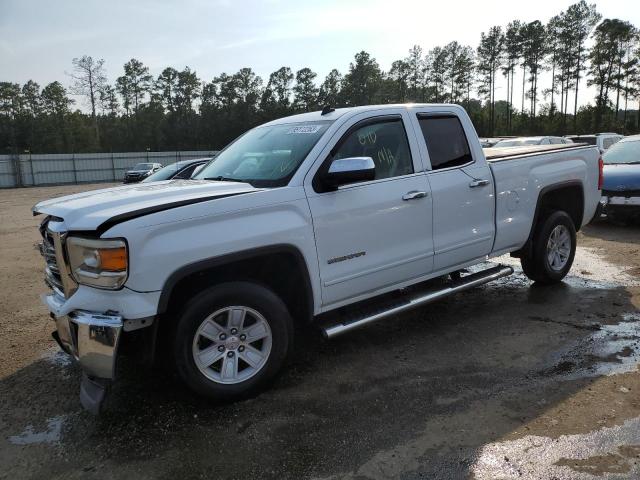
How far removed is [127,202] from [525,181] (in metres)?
4.00

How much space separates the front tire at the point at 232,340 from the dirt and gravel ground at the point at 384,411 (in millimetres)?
191

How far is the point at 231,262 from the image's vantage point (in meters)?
3.35

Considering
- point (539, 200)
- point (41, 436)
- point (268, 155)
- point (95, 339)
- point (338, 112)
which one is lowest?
point (41, 436)

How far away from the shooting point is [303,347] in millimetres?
4598

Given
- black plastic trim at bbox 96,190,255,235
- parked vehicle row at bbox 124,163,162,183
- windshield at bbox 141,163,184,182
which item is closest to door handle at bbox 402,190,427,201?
black plastic trim at bbox 96,190,255,235

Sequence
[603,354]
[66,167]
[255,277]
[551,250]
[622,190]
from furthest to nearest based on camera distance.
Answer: [66,167]
[622,190]
[551,250]
[603,354]
[255,277]

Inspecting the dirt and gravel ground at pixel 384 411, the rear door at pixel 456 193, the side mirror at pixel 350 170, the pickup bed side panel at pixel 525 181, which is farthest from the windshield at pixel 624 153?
the side mirror at pixel 350 170

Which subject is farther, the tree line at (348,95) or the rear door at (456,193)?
the tree line at (348,95)

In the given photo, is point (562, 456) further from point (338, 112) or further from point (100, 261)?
point (338, 112)

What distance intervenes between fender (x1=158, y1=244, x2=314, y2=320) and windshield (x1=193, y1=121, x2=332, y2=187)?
1.73 feet

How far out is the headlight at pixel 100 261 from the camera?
2.95 metres

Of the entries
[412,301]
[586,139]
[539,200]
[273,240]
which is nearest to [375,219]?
[412,301]

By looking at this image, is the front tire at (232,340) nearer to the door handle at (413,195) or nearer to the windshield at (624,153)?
the door handle at (413,195)

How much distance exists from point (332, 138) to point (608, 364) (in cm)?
281
